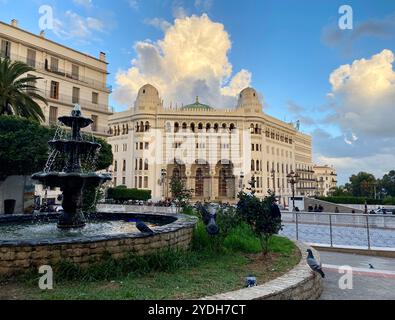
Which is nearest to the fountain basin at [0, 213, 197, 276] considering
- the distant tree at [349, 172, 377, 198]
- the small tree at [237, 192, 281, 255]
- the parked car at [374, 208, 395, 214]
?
the small tree at [237, 192, 281, 255]

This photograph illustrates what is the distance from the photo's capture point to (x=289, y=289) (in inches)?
185

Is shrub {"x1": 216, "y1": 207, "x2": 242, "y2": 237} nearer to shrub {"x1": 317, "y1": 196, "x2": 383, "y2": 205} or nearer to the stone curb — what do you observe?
the stone curb

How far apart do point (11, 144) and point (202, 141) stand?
34.9 meters

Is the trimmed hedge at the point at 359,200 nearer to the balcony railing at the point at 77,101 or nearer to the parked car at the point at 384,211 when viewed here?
the parked car at the point at 384,211

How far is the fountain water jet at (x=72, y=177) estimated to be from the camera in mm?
8812

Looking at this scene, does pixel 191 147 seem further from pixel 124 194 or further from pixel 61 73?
pixel 61 73

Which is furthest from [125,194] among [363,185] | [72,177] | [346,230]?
[363,185]

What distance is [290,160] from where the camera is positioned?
6906 centimetres

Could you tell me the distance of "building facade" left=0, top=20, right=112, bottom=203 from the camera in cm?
3048

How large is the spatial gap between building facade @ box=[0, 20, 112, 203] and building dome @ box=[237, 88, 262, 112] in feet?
90.7

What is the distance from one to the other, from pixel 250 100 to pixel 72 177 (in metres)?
51.3

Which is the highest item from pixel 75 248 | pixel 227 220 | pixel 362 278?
pixel 227 220
